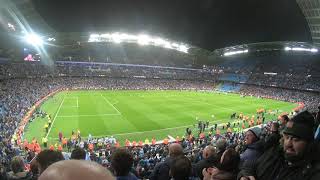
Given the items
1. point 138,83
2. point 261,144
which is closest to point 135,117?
point 261,144

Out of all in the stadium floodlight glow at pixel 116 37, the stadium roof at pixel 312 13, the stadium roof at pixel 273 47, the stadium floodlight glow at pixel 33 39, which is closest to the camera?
the stadium roof at pixel 312 13

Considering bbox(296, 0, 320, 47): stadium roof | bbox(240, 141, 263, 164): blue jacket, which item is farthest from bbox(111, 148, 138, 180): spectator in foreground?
bbox(296, 0, 320, 47): stadium roof

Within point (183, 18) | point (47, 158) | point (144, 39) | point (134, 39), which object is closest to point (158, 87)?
point (144, 39)

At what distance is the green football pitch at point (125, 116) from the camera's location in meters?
35.2

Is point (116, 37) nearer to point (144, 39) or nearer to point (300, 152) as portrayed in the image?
point (144, 39)

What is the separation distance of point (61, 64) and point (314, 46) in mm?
60616

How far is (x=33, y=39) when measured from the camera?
247 feet

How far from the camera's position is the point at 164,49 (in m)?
105

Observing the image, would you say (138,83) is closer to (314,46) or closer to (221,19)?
(221,19)

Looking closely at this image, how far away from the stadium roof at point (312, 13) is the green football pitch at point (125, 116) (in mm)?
17207

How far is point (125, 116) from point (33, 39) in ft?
135

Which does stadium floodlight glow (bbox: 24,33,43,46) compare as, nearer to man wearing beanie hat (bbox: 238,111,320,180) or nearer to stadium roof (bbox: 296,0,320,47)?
stadium roof (bbox: 296,0,320,47)

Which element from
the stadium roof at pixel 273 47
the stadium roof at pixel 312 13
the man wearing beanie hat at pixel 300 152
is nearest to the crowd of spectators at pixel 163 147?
the man wearing beanie hat at pixel 300 152

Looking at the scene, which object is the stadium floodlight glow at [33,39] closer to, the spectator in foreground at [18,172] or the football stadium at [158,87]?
the football stadium at [158,87]
